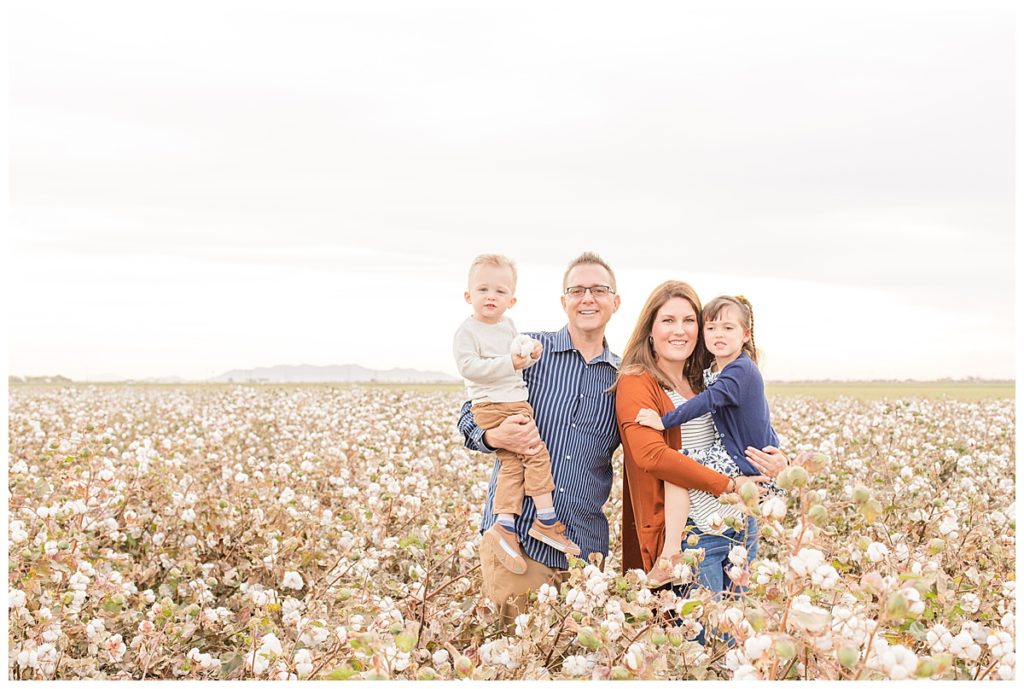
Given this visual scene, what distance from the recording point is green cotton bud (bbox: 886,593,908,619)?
96.5 inches

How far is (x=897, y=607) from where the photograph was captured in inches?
96.7

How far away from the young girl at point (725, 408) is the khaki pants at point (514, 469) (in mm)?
618

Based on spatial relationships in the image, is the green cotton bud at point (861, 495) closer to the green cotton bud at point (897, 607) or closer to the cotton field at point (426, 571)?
the cotton field at point (426, 571)

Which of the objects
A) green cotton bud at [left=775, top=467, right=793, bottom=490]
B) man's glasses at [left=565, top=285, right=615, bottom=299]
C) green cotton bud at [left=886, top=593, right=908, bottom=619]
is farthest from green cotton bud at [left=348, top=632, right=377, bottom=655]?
man's glasses at [left=565, top=285, right=615, bottom=299]

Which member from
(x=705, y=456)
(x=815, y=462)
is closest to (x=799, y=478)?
(x=815, y=462)

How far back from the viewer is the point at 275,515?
22.9 feet

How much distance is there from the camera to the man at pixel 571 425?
4.89 m

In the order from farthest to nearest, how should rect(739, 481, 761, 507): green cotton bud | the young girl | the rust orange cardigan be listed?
1. the young girl
2. the rust orange cardigan
3. rect(739, 481, 761, 507): green cotton bud

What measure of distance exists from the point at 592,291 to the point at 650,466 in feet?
3.22

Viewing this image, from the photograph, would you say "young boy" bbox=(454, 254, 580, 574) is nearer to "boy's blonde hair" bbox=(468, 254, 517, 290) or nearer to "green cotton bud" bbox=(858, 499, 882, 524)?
"boy's blonde hair" bbox=(468, 254, 517, 290)

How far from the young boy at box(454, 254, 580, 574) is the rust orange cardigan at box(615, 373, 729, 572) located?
1.35 ft

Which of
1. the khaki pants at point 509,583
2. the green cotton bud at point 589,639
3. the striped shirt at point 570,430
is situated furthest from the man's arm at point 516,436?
the green cotton bud at point 589,639

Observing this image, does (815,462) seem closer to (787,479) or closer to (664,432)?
(787,479)

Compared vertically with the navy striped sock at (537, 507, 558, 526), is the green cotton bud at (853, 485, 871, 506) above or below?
above
